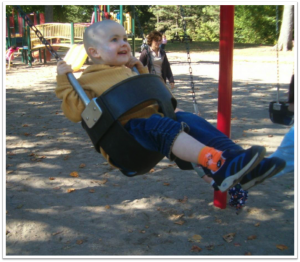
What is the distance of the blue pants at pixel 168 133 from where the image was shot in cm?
230

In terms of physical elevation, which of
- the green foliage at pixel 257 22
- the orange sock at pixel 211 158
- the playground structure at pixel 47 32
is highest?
the green foliage at pixel 257 22

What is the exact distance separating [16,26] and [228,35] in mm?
15163

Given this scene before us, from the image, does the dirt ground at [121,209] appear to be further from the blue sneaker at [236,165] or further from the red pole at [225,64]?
the blue sneaker at [236,165]

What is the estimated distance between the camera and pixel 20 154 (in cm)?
Answer: 566

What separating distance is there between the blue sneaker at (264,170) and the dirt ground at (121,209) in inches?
48.8

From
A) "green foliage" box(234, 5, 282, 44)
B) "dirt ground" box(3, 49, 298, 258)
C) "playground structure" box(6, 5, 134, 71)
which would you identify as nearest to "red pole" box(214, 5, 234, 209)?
"dirt ground" box(3, 49, 298, 258)

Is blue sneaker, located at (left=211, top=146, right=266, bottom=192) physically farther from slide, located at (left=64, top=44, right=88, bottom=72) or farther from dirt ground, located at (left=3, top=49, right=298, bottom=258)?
slide, located at (left=64, top=44, right=88, bottom=72)

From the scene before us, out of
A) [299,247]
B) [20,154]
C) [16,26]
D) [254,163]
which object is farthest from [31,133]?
[16,26]

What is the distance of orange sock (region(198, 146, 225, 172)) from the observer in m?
2.16

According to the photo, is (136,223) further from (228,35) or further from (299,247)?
(228,35)

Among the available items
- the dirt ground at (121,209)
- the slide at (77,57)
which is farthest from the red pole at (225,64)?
the slide at (77,57)

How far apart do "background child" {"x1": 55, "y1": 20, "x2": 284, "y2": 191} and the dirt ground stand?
3.89 feet

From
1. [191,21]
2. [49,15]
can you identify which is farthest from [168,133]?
[191,21]

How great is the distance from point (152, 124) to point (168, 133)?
136mm
